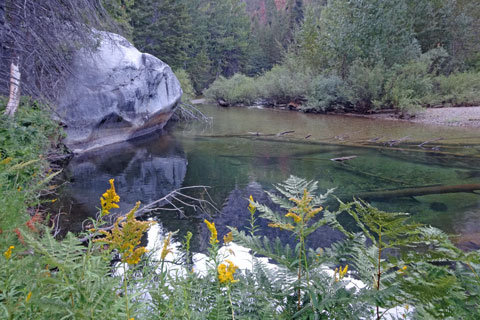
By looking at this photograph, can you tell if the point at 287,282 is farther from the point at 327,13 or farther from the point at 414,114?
the point at 327,13

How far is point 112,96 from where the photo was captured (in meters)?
11.0

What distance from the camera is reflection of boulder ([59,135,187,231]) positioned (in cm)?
606

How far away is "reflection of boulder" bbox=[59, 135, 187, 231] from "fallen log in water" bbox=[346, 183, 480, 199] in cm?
407

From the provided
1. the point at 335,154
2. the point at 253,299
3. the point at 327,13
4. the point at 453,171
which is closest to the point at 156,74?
the point at 335,154

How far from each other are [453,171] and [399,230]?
801 centimetres

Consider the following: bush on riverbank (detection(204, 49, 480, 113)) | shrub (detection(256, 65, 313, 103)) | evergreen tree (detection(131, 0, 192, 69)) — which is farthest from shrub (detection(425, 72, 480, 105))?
evergreen tree (detection(131, 0, 192, 69))

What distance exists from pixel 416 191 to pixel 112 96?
9.52 metres

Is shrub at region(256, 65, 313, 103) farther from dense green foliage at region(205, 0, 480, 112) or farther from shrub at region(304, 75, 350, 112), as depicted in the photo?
shrub at region(304, 75, 350, 112)

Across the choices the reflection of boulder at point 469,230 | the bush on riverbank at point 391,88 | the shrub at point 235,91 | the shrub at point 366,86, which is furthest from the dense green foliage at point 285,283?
the shrub at point 235,91

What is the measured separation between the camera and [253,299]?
5.31 feet

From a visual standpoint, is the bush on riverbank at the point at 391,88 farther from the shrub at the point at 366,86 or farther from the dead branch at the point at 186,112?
the dead branch at the point at 186,112

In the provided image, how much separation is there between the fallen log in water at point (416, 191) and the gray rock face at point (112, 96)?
25.2ft

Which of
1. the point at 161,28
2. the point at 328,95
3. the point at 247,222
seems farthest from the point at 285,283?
the point at 161,28

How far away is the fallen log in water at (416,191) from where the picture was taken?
6.47 metres
